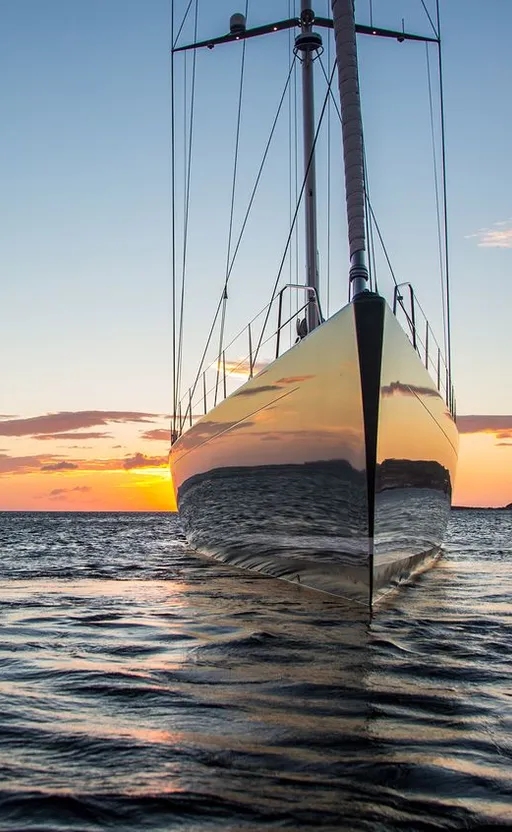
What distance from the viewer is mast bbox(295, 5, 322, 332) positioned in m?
9.89

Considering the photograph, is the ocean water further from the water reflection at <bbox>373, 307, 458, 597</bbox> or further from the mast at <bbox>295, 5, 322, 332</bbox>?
the mast at <bbox>295, 5, 322, 332</bbox>

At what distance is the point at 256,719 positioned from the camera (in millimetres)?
2832

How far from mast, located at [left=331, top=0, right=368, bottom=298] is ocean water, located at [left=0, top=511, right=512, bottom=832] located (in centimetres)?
261

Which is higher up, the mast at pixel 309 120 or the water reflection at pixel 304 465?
the mast at pixel 309 120

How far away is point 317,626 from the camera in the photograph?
16.1 feet

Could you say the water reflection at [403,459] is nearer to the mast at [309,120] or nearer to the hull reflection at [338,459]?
the hull reflection at [338,459]

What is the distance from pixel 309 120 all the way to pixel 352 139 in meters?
5.22

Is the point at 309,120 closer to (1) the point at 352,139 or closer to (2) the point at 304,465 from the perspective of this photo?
(1) the point at 352,139

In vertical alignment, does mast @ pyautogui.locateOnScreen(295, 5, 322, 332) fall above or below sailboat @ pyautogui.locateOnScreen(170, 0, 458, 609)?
above

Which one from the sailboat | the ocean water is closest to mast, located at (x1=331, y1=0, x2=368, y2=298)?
the sailboat

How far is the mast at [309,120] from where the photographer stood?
9891 mm

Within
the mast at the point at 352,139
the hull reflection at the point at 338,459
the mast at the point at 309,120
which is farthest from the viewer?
the mast at the point at 309,120

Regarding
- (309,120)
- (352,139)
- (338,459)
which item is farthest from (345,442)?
(309,120)

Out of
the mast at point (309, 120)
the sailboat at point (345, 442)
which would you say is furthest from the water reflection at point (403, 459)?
the mast at point (309, 120)
